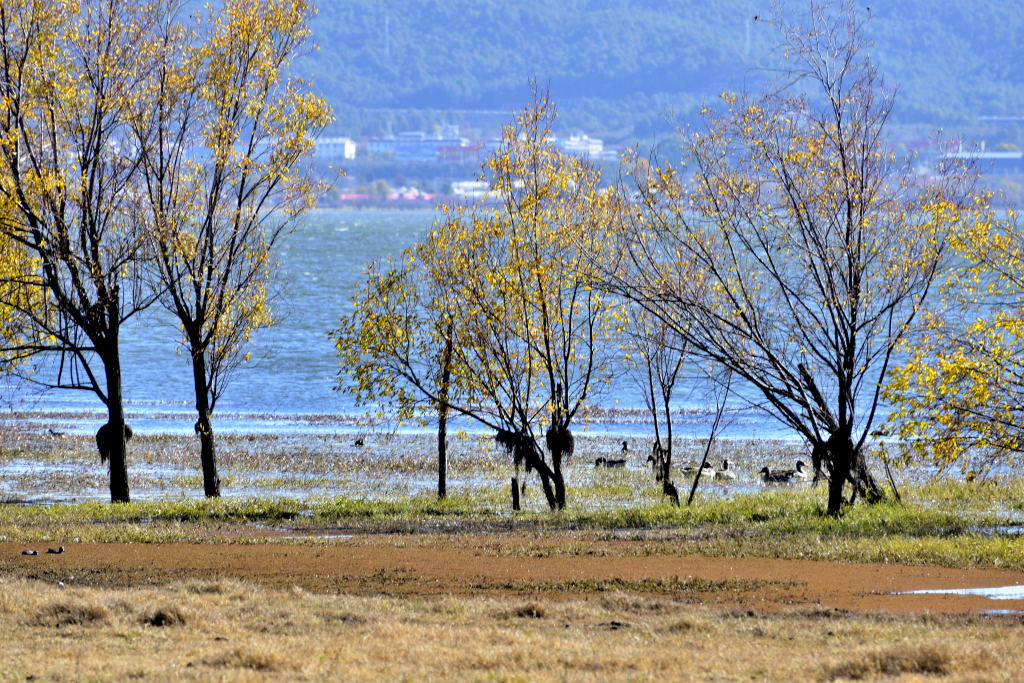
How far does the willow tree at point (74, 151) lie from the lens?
20.1 m

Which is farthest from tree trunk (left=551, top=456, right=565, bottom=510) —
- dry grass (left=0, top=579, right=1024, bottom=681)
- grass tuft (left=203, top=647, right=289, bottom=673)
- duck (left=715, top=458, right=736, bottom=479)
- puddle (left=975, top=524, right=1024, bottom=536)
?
grass tuft (left=203, top=647, right=289, bottom=673)

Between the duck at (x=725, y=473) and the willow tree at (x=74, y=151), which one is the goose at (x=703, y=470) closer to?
the duck at (x=725, y=473)

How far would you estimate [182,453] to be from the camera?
3412 cm

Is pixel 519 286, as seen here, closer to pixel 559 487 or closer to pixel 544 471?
pixel 544 471

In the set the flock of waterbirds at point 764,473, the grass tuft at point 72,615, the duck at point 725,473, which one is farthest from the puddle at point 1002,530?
the duck at point 725,473

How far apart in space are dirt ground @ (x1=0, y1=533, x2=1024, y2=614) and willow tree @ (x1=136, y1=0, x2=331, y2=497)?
7.81m

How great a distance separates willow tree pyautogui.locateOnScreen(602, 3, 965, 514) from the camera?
17938mm

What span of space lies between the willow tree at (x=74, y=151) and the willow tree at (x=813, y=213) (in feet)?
27.4

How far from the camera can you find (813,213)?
18094 millimetres

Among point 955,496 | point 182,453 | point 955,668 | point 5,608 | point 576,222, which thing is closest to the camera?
point 955,668

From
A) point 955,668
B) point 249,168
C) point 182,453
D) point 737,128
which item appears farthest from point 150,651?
point 182,453

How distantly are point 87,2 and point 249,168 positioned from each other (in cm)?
356

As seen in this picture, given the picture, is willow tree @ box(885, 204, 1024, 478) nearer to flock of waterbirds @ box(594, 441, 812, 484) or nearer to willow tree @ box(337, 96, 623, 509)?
willow tree @ box(337, 96, 623, 509)

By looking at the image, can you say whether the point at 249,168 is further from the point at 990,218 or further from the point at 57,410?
the point at 57,410
